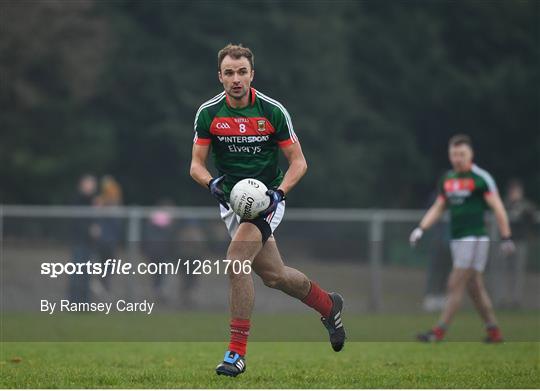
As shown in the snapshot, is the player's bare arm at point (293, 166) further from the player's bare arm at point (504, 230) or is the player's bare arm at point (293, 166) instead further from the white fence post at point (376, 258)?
the white fence post at point (376, 258)

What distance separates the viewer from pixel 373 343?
14422 millimetres

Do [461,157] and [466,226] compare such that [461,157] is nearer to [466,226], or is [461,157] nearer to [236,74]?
[466,226]

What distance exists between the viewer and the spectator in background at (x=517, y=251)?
2091 cm

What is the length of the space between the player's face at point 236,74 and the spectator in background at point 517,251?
1180 cm

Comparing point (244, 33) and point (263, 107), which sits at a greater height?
point (244, 33)

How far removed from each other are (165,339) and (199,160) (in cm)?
486

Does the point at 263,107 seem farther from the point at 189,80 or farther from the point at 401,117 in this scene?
the point at 401,117

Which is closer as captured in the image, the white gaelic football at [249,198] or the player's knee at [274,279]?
the white gaelic football at [249,198]

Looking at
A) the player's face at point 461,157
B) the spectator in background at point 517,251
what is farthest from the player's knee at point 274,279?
the spectator in background at point 517,251

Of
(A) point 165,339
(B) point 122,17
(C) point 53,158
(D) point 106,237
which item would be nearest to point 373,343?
(A) point 165,339

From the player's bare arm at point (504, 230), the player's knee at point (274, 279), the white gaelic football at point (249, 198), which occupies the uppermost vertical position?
the player's bare arm at point (504, 230)

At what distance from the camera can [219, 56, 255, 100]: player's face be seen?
9875 millimetres

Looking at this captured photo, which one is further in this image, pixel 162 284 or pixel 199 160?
pixel 162 284

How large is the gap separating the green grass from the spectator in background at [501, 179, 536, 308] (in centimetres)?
616
